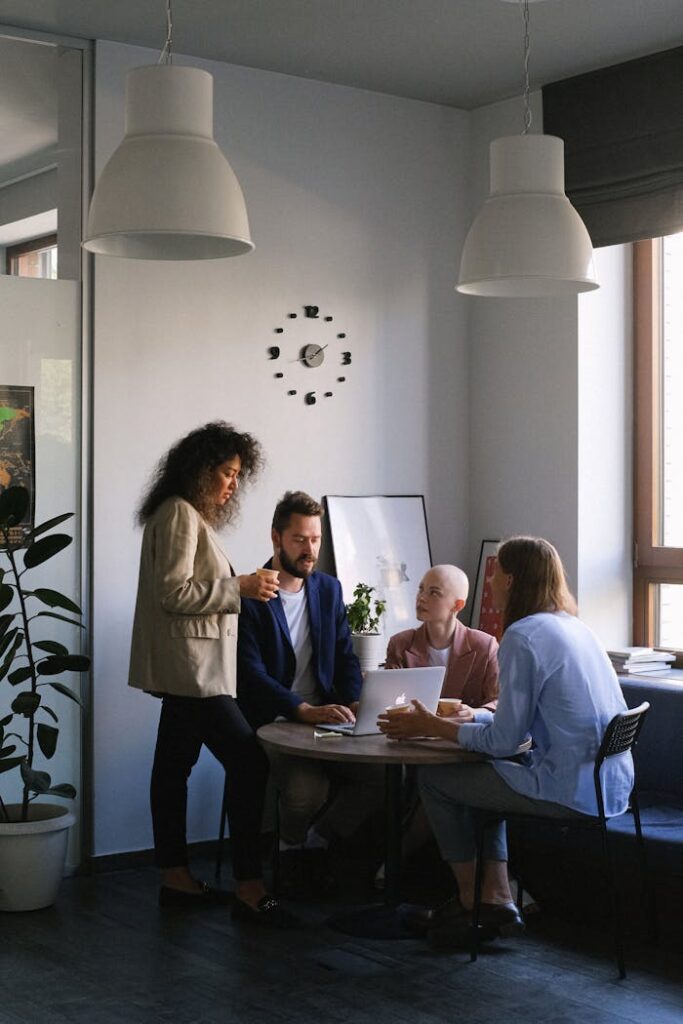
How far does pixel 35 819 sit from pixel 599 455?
116 inches

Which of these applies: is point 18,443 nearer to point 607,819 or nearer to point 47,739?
point 47,739

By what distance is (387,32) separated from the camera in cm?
570

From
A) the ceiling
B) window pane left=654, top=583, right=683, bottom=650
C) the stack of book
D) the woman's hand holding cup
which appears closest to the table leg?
the woman's hand holding cup

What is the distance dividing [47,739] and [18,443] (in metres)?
1.24

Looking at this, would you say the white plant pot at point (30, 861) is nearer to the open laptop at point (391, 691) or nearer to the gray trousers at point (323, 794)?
the gray trousers at point (323, 794)

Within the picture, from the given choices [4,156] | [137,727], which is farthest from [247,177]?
[137,727]

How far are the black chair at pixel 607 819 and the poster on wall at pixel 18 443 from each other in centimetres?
227

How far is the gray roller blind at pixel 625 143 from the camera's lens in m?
5.85

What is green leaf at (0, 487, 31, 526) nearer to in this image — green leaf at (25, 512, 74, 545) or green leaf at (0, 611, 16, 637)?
green leaf at (25, 512, 74, 545)

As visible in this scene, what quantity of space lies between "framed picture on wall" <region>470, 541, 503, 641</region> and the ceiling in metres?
2.21

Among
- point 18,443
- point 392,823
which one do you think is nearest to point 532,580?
point 392,823

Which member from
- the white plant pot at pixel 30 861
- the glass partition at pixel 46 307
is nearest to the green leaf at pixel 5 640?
the glass partition at pixel 46 307

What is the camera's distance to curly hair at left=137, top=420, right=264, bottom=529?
5.11m

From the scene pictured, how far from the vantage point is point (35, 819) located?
5363 millimetres
